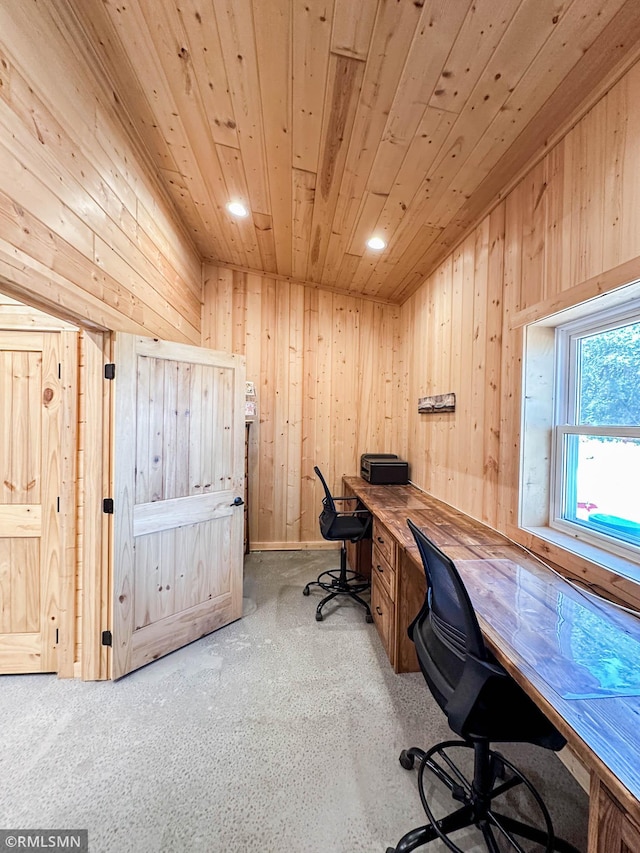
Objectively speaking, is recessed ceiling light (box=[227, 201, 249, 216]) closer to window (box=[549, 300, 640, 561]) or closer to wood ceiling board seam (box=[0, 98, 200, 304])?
wood ceiling board seam (box=[0, 98, 200, 304])

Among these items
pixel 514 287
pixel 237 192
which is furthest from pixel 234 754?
pixel 237 192

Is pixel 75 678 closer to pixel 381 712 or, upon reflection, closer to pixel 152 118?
pixel 381 712

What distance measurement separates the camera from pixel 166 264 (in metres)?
2.56

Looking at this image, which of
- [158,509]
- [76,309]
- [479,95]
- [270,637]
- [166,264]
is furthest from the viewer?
[166,264]

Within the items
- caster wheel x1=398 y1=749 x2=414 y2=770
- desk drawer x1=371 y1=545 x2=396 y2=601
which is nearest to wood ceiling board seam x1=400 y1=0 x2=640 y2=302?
desk drawer x1=371 y1=545 x2=396 y2=601

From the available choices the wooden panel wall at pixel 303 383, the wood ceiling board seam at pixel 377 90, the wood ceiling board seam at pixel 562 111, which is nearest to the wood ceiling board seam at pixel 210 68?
the wood ceiling board seam at pixel 377 90

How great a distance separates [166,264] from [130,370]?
3.83ft

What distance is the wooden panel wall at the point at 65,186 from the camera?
1.15 metres

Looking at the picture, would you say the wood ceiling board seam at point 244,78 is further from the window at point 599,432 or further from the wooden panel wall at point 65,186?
the window at point 599,432

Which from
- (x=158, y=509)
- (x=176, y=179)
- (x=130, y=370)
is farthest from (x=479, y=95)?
(x=158, y=509)

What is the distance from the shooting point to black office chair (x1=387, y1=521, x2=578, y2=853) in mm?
960

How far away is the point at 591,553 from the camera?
1435mm

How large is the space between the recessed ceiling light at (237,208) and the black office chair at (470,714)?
2640 mm

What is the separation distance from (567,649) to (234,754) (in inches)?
57.4
